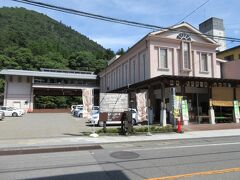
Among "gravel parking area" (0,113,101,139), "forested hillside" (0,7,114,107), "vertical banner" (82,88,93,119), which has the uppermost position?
"forested hillside" (0,7,114,107)

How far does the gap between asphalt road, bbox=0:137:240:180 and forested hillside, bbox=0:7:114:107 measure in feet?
→ 207

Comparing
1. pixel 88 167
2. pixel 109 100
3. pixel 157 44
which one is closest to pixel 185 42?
pixel 157 44

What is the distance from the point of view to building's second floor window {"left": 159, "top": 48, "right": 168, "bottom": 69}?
30.2 metres

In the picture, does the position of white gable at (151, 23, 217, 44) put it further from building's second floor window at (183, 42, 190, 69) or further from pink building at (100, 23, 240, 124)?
building's second floor window at (183, 42, 190, 69)

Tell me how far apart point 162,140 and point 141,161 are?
22.0 feet

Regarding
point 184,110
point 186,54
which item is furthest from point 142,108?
point 186,54

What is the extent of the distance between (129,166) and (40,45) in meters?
90.1

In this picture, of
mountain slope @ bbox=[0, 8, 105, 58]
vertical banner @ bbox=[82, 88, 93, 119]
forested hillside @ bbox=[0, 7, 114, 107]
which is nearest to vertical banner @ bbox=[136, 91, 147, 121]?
vertical banner @ bbox=[82, 88, 93, 119]

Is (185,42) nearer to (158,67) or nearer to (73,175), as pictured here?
(158,67)

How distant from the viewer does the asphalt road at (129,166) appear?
679 cm

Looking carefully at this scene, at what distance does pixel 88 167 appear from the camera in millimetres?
7832

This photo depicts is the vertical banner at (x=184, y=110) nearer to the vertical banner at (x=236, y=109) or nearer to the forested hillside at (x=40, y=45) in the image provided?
the vertical banner at (x=236, y=109)

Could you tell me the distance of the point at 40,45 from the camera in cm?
9162

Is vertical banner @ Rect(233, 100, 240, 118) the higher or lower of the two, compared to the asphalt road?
higher
